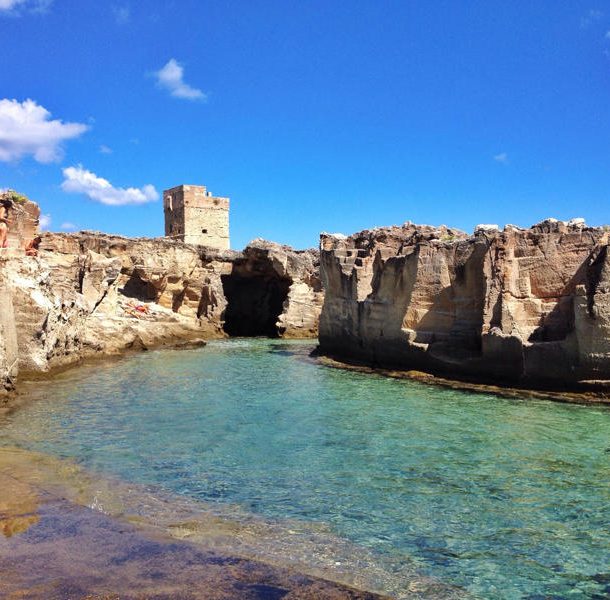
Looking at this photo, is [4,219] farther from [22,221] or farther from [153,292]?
[153,292]

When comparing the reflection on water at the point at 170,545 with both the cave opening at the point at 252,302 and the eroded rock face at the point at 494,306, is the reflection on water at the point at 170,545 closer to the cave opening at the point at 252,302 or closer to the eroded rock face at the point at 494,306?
the eroded rock face at the point at 494,306

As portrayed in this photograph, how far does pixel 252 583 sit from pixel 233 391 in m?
8.86

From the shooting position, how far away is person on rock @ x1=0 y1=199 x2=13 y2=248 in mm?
16938

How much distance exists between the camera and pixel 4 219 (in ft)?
58.3

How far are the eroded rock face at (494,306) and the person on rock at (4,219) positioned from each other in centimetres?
1013

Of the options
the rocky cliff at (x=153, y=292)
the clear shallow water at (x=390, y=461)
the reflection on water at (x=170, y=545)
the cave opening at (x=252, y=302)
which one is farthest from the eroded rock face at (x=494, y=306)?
the cave opening at (x=252, y=302)

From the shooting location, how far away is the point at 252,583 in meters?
4.16

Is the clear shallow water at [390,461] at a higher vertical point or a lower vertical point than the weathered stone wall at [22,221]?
lower

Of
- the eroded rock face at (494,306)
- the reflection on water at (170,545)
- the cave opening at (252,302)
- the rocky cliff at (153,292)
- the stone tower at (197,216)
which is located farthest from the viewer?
the stone tower at (197,216)

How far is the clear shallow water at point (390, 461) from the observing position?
495 centimetres

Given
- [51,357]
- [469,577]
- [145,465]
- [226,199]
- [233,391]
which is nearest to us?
[469,577]

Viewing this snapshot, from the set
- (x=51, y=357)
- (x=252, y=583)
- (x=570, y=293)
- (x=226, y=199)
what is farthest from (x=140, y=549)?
(x=226, y=199)

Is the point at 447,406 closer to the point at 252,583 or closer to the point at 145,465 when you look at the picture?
the point at 145,465

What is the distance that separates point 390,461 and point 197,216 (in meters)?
37.9
